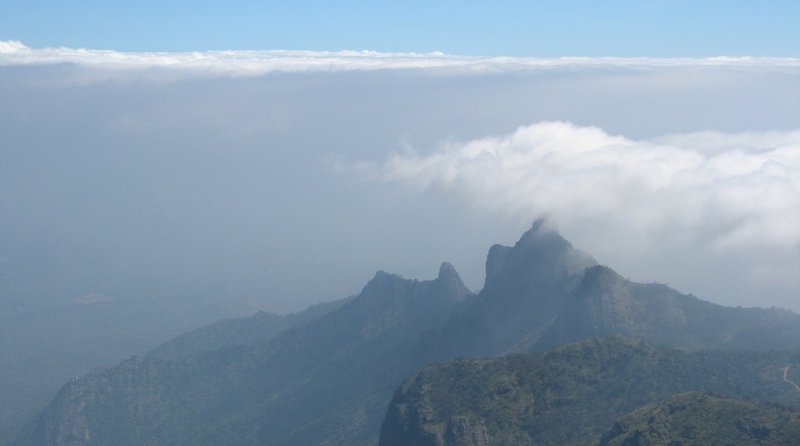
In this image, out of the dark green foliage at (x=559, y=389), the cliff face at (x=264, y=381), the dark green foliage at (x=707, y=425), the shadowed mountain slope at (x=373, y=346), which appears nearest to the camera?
the dark green foliage at (x=707, y=425)

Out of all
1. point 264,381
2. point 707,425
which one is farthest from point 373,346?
point 707,425

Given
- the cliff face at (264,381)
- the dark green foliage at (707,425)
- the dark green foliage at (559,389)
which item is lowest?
the cliff face at (264,381)

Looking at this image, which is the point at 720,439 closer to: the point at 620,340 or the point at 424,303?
the point at 620,340

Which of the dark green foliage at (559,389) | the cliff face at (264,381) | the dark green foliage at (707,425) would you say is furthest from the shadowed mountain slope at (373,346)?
the dark green foliage at (707,425)

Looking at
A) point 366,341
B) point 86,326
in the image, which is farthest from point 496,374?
point 86,326

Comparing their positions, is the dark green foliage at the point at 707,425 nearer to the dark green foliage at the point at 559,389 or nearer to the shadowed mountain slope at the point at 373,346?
the dark green foliage at the point at 559,389

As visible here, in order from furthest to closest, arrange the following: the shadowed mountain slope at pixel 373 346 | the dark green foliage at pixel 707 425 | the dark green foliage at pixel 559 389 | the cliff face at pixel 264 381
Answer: the cliff face at pixel 264 381 → the shadowed mountain slope at pixel 373 346 → the dark green foliage at pixel 559 389 → the dark green foliage at pixel 707 425

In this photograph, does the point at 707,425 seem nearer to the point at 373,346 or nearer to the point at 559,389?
the point at 559,389

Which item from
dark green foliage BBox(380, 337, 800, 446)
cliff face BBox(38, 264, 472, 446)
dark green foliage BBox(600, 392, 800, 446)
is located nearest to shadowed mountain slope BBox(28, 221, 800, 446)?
cliff face BBox(38, 264, 472, 446)

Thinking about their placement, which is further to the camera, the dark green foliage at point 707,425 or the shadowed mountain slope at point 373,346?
the shadowed mountain slope at point 373,346
